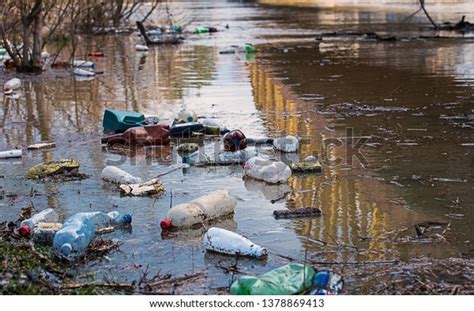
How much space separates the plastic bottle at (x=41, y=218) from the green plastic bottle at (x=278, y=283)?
218 cm

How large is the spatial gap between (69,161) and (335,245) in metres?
3.73

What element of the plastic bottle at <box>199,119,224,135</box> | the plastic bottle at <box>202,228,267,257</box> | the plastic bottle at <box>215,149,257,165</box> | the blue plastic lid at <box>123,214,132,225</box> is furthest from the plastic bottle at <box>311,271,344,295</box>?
the plastic bottle at <box>199,119,224,135</box>

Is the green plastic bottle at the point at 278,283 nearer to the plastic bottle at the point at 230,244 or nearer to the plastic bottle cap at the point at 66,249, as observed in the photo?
the plastic bottle at the point at 230,244

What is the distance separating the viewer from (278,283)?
516 centimetres

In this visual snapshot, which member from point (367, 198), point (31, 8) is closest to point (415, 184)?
point (367, 198)

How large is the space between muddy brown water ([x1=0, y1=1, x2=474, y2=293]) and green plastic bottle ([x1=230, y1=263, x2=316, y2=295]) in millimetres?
384

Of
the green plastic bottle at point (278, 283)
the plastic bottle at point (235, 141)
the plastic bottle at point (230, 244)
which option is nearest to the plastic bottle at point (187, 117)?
the plastic bottle at point (235, 141)

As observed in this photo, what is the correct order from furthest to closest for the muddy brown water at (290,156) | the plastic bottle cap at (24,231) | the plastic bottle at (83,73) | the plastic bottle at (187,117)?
the plastic bottle at (83,73)
the plastic bottle at (187,117)
the plastic bottle cap at (24,231)
the muddy brown water at (290,156)

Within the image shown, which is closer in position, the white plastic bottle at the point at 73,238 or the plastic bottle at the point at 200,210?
the white plastic bottle at the point at 73,238

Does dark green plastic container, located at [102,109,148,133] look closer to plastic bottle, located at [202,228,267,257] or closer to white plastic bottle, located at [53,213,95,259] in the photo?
white plastic bottle, located at [53,213,95,259]

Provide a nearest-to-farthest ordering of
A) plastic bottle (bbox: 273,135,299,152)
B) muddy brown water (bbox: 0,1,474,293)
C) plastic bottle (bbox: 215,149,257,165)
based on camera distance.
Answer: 1. muddy brown water (bbox: 0,1,474,293)
2. plastic bottle (bbox: 215,149,257,165)
3. plastic bottle (bbox: 273,135,299,152)

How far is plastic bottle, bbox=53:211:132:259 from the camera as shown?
6.08 metres

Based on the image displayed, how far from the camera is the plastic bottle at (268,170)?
27.4 ft

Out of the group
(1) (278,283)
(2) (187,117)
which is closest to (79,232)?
(1) (278,283)
